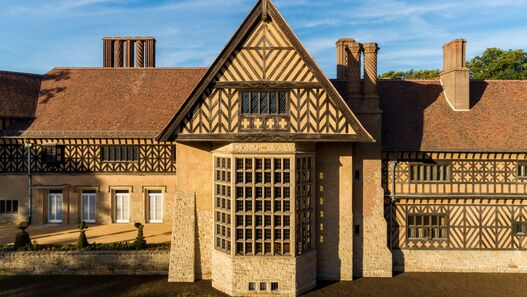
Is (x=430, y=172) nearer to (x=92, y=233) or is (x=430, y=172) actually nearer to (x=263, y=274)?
(x=263, y=274)

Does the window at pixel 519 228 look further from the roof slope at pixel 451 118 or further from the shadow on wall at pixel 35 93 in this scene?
the shadow on wall at pixel 35 93

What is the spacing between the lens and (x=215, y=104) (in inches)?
577

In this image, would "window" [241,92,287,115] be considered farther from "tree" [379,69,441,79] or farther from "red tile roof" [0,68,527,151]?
"tree" [379,69,441,79]

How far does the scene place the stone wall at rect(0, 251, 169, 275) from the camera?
16719mm

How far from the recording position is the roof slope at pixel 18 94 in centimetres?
2223

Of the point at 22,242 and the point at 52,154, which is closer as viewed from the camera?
the point at 22,242

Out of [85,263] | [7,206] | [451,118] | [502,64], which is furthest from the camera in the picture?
[502,64]

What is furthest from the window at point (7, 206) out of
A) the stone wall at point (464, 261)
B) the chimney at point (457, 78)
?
the chimney at point (457, 78)

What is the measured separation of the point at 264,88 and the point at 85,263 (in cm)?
1250

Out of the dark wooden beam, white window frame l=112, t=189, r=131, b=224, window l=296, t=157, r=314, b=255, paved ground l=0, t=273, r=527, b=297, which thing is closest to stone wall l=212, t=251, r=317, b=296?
window l=296, t=157, r=314, b=255

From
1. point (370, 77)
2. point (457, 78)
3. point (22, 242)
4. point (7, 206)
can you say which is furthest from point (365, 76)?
point (7, 206)

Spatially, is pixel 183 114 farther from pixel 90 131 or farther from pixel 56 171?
pixel 56 171

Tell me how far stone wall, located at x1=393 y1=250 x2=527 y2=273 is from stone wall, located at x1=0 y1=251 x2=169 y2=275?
12576mm

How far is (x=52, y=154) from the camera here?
22.2m
